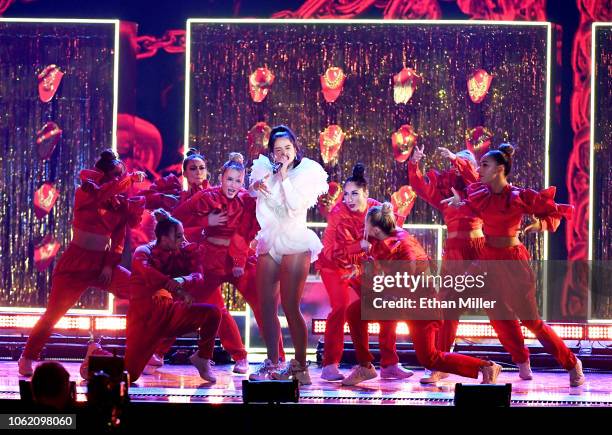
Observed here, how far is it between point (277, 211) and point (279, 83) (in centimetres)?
234

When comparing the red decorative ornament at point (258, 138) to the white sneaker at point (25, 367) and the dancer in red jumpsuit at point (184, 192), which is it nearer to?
the dancer in red jumpsuit at point (184, 192)

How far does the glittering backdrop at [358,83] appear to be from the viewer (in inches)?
314

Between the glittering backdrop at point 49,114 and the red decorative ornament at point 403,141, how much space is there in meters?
2.24

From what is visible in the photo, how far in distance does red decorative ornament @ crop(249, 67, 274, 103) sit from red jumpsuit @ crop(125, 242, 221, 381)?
2290 mm

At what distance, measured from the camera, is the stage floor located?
5363 mm

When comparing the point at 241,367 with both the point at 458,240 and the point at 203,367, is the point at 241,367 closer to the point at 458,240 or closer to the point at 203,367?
the point at 203,367

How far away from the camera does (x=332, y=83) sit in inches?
316

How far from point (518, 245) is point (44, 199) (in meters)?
3.80

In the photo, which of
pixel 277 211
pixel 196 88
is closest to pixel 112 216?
pixel 277 211

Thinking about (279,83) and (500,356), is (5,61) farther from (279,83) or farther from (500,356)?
(500,356)

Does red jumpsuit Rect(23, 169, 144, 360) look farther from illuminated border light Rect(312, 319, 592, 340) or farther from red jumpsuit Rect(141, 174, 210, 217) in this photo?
illuminated border light Rect(312, 319, 592, 340)

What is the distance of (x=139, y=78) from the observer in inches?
322

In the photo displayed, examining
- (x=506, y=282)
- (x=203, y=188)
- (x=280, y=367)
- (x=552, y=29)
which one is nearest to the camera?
(x=280, y=367)

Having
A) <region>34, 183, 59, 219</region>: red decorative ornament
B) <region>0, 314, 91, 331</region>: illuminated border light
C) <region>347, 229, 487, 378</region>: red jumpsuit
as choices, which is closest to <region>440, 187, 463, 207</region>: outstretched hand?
<region>347, 229, 487, 378</region>: red jumpsuit
